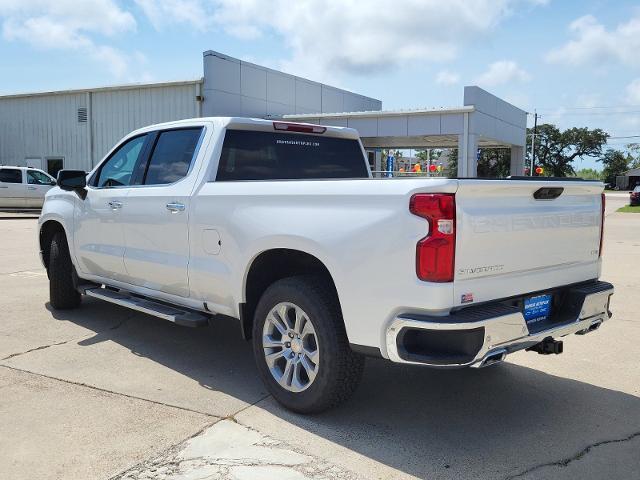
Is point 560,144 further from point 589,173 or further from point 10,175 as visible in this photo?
point 10,175

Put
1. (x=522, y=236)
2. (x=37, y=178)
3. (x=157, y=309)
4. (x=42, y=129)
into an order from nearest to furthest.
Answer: (x=522, y=236) → (x=157, y=309) → (x=37, y=178) → (x=42, y=129)

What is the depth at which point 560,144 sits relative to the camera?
295 feet

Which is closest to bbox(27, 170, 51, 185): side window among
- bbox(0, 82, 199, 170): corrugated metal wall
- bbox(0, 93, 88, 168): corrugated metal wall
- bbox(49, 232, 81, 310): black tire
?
bbox(0, 82, 199, 170): corrugated metal wall

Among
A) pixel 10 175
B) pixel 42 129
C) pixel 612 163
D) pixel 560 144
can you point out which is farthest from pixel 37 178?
pixel 612 163

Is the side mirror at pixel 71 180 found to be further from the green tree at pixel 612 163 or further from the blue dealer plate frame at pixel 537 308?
the green tree at pixel 612 163

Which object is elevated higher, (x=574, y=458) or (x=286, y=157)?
(x=286, y=157)

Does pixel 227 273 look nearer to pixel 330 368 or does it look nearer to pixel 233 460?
pixel 330 368

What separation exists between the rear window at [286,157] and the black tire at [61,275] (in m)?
2.64

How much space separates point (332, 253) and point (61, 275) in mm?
4169

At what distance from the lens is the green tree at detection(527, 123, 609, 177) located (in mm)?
89125

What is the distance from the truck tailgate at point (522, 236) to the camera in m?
3.19

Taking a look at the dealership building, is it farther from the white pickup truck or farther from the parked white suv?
the white pickup truck

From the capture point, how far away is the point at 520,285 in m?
3.52

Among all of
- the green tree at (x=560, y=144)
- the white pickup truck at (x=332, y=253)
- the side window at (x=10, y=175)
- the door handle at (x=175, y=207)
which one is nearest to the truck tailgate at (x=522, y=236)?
the white pickup truck at (x=332, y=253)
